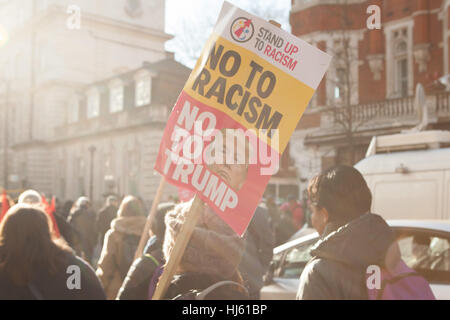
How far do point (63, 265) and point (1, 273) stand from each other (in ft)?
1.06

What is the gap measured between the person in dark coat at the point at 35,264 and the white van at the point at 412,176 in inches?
200

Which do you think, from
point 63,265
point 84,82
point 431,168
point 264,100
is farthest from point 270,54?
point 84,82

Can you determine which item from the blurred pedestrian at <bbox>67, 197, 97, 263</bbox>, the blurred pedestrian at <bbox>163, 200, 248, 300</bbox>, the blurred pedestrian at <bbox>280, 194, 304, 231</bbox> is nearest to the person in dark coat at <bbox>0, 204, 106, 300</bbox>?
the blurred pedestrian at <bbox>163, 200, 248, 300</bbox>

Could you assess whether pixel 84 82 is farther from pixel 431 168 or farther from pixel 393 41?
pixel 431 168

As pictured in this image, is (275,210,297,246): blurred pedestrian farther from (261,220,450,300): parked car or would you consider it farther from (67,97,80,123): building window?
(67,97,80,123): building window

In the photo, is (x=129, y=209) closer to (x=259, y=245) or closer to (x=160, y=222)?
(x=160, y=222)

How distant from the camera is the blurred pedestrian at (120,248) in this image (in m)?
6.23

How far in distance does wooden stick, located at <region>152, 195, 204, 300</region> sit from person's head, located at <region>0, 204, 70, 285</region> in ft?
2.76

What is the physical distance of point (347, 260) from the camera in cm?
229

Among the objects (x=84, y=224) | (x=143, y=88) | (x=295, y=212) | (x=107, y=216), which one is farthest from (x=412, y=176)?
(x=143, y=88)

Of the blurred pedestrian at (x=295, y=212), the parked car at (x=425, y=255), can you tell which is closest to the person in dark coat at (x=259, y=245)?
the parked car at (x=425, y=255)

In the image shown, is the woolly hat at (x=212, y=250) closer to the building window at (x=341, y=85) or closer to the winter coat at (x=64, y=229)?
the winter coat at (x=64, y=229)

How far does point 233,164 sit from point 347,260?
79cm

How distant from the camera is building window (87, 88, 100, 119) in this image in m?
40.0
